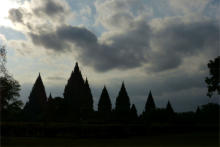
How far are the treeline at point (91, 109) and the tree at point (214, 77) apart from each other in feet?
35.7

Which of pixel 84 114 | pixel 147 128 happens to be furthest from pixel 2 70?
pixel 84 114

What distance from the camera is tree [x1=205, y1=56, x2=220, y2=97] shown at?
120 feet

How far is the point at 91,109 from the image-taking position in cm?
5406

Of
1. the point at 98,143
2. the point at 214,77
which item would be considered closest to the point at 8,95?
the point at 98,143

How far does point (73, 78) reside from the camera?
182 feet

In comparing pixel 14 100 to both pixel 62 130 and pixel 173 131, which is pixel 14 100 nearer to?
pixel 62 130

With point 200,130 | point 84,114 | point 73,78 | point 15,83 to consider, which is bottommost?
point 200,130

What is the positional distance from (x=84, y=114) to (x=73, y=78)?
9.65 metres

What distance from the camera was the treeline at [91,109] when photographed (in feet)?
153

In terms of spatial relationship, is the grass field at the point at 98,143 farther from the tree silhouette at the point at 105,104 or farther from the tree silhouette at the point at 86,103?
the tree silhouette at the point at 105,104

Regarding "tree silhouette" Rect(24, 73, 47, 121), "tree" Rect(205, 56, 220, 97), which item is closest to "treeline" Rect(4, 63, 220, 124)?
"tree silhouette" Rect(24, 73, 47, 121)

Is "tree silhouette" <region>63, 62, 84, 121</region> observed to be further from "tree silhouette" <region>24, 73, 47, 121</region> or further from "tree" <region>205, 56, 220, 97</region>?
"tree" <region>205, 56, 220, 97</region>

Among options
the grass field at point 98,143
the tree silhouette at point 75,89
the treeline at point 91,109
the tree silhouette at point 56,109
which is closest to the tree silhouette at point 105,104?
the treeline at point 91,109

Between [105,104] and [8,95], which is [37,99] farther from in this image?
[8,95]
